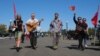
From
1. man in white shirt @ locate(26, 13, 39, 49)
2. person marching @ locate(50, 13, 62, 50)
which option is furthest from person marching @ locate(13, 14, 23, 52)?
person marching @ locate(50, 13, 62, 50)

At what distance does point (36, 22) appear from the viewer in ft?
54.3

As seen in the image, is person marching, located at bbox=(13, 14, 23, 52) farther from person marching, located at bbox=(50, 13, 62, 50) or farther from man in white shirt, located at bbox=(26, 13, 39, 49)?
person marching, located at bbox=(50, 13, 62, 50)

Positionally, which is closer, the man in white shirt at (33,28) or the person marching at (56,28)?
A: the man in white shirt at (33,28)

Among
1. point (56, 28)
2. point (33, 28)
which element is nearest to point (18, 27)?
point (33, 28)

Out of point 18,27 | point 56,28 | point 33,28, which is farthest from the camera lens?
point 56,28

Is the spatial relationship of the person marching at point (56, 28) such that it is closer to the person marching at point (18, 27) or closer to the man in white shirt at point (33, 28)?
the man in white shirt at point (33, 28)

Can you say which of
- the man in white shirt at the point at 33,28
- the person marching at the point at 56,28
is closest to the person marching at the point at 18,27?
the man in white shirt at the point at 33,28

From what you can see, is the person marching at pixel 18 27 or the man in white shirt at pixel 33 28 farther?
the man in white shirt at pixel 33 28

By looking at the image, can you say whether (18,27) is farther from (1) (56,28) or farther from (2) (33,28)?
(1) (56,28)

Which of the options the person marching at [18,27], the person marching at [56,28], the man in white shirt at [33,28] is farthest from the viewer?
the person marching at [56,28]

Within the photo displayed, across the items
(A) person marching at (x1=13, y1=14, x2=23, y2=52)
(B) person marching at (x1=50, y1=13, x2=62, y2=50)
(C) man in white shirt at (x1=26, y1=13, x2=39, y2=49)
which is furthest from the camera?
(B) person marching at (x1=50, y1=13, x2=62, y2=50)

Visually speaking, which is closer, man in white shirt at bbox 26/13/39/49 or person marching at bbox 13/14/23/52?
person marching at bbox 13/14/23/52

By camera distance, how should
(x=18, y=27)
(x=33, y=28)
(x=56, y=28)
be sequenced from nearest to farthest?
1. (x=18, y=27)
2. (x=33, y=28)
3. (x=56, y=28)

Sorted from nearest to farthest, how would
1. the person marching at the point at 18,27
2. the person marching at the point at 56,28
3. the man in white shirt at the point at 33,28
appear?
the person marching at the point at 18,27, the man in white shirt at the point at 33,28, the person marching at the point at 56,28
